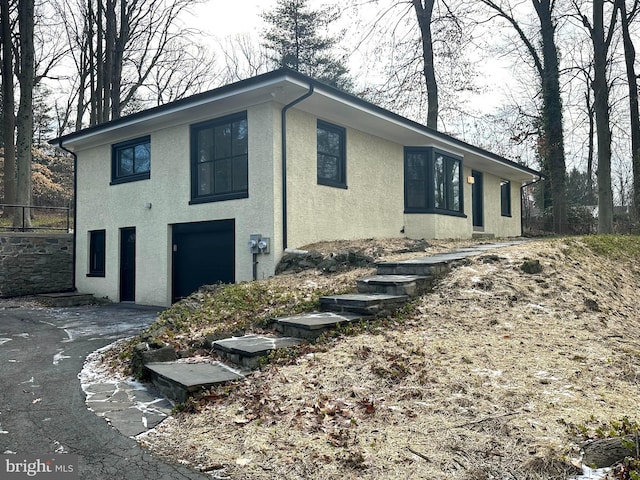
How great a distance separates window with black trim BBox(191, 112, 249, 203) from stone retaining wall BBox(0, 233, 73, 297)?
571 cm

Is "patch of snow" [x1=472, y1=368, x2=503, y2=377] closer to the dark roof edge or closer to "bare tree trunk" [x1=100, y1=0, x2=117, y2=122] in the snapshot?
the dark roof edge

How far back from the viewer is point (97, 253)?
1262cm

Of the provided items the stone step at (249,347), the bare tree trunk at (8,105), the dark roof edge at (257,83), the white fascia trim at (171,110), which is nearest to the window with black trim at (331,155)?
the dark roof edge at (257,83)

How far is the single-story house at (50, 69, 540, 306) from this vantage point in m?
8.80

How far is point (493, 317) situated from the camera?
16.7 feet

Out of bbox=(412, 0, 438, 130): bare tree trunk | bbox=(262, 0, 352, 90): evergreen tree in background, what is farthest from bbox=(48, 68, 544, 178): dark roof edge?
bbox=(262, 0, 352, 90): evergreen tree in background

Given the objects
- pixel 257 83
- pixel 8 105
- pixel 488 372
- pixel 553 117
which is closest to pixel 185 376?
pixel 488 372

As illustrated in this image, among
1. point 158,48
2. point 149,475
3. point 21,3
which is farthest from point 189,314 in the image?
point 158,48

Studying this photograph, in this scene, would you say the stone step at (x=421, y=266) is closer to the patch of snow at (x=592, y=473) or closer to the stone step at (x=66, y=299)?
the patch of snow at (x=592, y=473)

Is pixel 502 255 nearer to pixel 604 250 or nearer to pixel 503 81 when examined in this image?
pixel 604 250

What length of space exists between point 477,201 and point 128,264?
11.0 m

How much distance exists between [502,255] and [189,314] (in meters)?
4.32

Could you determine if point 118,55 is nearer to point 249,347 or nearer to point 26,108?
point 26,108

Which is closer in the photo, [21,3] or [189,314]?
[189,314]
